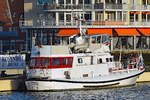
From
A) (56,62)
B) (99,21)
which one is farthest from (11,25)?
(56,62)

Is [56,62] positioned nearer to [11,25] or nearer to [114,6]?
[114,6]

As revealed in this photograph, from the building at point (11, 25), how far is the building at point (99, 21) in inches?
821

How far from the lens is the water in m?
51.4

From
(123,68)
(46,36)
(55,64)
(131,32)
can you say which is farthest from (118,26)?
(55,64)

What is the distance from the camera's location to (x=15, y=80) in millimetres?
56312

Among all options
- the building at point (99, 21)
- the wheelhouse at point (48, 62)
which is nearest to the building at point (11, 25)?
the building at point (99, 21)

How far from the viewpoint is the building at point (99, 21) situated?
8606cm

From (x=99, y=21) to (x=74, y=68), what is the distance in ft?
105

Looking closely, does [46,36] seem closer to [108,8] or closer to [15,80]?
[108,8]

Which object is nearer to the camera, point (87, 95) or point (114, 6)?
point (87, 95)

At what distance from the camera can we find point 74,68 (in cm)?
5606

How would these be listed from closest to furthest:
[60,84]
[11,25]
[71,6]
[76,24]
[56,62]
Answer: [60,84]
[56,62]
[76,24]
[71,6]
[11,25]

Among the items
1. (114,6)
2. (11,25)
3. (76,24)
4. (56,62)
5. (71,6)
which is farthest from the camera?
(11,25)

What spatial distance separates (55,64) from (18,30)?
60523mm
